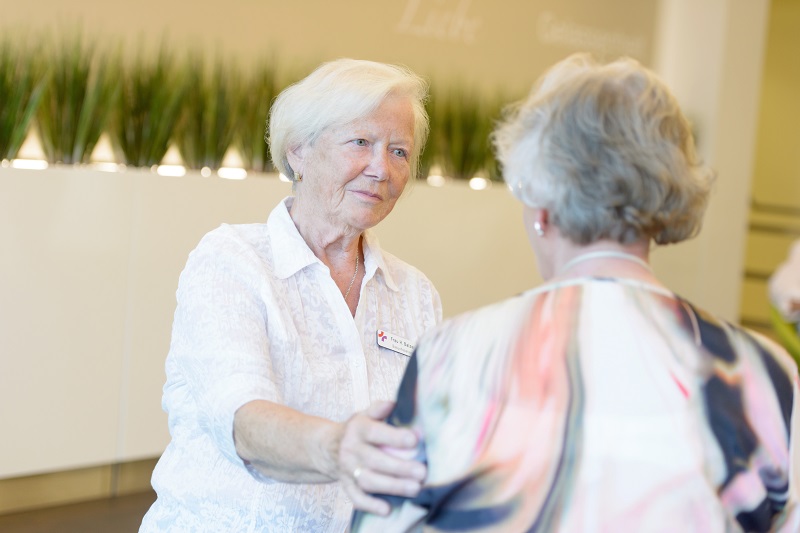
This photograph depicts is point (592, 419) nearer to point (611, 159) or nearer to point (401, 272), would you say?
point (611, 159)

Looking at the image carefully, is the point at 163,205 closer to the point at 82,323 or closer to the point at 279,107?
the point at 82,323

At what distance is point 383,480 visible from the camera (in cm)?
121

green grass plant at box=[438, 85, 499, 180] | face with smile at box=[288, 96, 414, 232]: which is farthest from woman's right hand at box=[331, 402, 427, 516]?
green grass plant at box=[438, 85, 499, 180]

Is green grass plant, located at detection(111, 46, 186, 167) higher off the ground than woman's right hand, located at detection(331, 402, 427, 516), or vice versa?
green grass plant, located at detection(111, 46, 186, 167)

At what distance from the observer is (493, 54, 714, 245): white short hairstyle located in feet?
3.99

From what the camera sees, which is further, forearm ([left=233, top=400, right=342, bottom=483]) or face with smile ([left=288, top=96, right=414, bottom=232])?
face with smile ([left=288, top=96, right=414, bottom=232])

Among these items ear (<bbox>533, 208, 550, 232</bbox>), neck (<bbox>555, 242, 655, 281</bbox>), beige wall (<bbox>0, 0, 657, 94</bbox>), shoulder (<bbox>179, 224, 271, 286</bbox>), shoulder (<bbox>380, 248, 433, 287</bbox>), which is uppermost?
beige wall (<bbox>0, 0, 657, 94</bbox>)

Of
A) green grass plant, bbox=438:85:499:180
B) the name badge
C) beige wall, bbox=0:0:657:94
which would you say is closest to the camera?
the name badge

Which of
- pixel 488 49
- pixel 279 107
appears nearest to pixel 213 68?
pixel 488 49

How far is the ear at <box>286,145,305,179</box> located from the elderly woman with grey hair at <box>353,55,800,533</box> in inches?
32.8

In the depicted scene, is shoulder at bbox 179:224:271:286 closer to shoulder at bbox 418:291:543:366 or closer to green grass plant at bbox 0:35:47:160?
shoulder at bbox 418:291:543:366

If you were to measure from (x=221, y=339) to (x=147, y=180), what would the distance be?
2.45 m

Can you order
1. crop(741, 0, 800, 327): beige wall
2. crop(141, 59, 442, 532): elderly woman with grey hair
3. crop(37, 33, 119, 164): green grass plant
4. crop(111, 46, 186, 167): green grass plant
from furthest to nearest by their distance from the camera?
crop(741, 0, 800, 327): beige wall < crop(111, 46, 186, 167): green grass plant < crop(37, 33, 119, 164): green grass plant < crop(141, 59, 442, 532): elderly woman with grey hair

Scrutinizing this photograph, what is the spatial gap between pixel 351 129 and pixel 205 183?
7.22 ft
